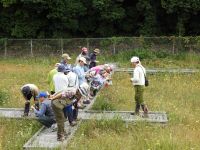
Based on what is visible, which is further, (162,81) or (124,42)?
(124,42)

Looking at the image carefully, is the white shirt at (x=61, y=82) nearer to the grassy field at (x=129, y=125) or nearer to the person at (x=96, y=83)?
the grassy field at (x=129, y=125)

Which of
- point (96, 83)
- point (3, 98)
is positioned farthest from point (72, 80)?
point (96, 83)

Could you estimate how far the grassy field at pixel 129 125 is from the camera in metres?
12.8

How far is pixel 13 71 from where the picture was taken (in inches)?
1200

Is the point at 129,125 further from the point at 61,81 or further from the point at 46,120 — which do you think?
the point at 61,81

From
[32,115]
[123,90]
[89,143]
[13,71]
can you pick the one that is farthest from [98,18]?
[89,143]

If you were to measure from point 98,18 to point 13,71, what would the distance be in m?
16.4

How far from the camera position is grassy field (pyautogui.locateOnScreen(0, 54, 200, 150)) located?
42.1 ft

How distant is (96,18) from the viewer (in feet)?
150

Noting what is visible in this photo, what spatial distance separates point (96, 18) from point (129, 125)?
1255 inches

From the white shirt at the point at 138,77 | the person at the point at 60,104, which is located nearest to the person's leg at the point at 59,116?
the person at the point at 60,104

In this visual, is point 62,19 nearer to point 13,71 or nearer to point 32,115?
point 13,71

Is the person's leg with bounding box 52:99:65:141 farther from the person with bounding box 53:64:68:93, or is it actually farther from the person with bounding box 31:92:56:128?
the person with bounding box 31:92:56:128

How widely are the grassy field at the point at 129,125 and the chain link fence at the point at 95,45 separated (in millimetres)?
12654
